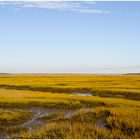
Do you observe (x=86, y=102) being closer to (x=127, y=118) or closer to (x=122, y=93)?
(x=122, y=93)

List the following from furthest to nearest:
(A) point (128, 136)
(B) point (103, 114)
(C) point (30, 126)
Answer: (B) point (103, 114) < (C) point (30, 126) < (A) point (128, 136)

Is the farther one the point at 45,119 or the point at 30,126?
the point at 45,119

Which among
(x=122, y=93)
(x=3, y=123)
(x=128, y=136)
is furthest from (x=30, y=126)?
(x=122, y=93)

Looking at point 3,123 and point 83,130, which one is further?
point 3,123

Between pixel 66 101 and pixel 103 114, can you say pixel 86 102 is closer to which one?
pixel 66 101

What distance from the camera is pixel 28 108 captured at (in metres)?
31.9

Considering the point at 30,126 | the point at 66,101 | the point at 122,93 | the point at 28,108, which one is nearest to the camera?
the point at 30,126

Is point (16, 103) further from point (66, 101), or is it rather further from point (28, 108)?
point (66, 101)

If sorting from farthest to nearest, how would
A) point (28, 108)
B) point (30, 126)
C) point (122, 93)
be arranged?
1. point (122, 93)
2. point (28, 108)
3. point (30, 126)

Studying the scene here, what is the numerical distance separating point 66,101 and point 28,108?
4792mm

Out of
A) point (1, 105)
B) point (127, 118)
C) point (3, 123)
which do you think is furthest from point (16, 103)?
point (127, 118)

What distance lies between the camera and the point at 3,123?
23578 millimetres

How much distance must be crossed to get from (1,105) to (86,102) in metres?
9.06

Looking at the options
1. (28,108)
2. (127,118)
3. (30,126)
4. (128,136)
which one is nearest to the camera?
(128,136)
